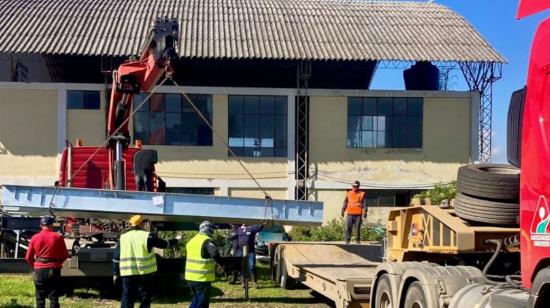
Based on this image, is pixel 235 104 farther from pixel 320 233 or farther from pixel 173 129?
pixel 320 233

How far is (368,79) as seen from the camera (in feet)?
98.5

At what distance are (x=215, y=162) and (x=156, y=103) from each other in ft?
10.3

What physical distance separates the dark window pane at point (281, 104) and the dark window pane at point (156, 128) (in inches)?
172

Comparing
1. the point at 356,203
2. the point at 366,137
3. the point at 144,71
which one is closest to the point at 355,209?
the point at 356,203

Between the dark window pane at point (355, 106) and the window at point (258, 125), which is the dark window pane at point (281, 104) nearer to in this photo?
the window at point (258, 125)

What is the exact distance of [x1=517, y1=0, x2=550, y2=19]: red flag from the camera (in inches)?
199

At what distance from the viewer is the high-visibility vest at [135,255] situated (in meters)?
9.70

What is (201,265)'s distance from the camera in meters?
9.44

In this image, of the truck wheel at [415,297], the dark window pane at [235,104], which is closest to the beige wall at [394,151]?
the dark window pane at [235,104]

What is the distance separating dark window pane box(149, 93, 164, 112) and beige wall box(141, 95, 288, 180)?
4.71 ft

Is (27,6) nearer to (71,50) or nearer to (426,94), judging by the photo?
(71,50)

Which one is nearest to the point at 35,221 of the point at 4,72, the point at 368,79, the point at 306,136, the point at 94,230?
the point at 94,230

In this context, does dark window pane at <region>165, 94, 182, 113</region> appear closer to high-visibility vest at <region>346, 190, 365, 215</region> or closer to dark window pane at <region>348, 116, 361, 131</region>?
dark window pane at <region>348, 116, 361, 131</region>

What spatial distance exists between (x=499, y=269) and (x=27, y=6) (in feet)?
88.0
